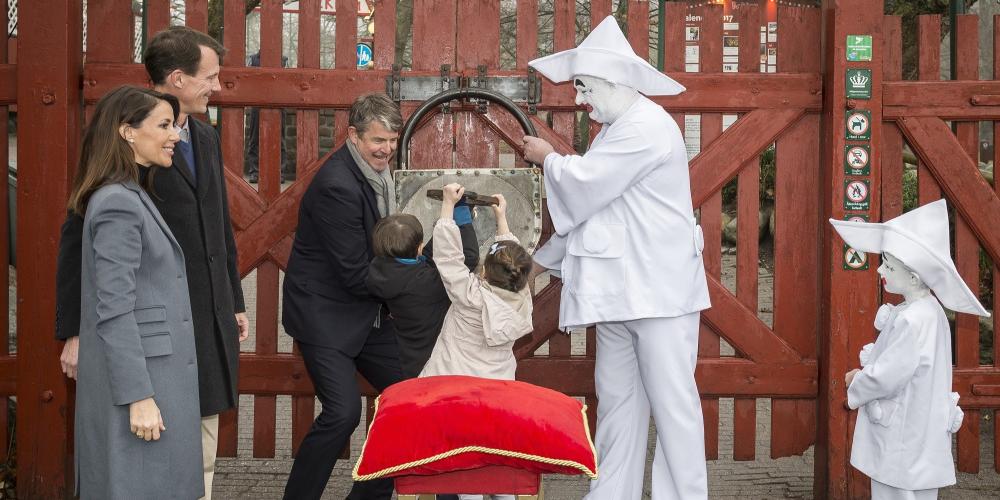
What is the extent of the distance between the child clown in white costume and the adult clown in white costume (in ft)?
2.16

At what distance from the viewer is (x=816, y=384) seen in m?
5.13

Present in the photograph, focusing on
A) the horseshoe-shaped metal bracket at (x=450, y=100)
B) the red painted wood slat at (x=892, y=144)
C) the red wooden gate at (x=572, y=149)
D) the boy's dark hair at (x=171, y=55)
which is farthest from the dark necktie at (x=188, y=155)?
the red painted wood slat at (x=892, y=144)

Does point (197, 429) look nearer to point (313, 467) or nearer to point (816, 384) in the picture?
point (313, 467)

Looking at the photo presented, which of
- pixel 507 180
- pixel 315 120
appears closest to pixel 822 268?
pixel 507 180

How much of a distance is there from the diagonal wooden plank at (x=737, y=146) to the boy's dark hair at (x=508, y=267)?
1.42 meters

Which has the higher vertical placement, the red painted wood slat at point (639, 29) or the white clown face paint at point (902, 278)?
the red painted wood slat at point (639, 29)

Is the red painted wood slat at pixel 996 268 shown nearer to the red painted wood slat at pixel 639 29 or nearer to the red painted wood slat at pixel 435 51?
the red painted wood slat at pixel 639 29

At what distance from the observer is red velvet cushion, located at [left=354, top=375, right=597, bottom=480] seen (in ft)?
10.3

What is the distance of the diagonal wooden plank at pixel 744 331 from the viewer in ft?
16.8

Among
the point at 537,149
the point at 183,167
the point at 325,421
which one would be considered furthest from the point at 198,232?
the point at 537,149

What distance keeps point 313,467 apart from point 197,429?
851mm

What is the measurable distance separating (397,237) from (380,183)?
1.47 ft

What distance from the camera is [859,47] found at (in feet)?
16.0

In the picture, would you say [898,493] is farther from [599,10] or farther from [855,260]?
[599,10]
